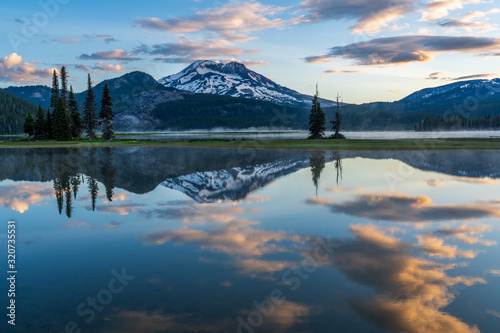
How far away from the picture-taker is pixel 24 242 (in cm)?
1209

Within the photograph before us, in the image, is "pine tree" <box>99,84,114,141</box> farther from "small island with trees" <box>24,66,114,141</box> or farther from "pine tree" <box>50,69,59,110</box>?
"pine tree" <box>50,69,59,110</box>

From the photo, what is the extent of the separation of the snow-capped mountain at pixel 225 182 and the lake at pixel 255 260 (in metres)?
0.32

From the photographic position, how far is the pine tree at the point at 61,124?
9044 centimetres

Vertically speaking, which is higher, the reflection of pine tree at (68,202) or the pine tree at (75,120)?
the pine tree at (75,120)

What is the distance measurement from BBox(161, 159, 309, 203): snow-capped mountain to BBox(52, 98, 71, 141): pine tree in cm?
7270

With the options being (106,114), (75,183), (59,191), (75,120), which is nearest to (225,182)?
(75,183)

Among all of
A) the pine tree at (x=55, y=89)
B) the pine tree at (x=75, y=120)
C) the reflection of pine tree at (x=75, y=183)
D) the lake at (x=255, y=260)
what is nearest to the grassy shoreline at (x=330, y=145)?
Answer: the pine tree at (x=75, y=120)

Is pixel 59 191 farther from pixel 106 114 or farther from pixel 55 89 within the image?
pixel 55 89

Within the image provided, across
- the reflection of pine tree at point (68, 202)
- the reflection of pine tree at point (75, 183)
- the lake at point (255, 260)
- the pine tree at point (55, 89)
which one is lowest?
the lake at point (255, 260)

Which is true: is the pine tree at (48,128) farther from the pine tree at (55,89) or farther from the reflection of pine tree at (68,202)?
the reflection of pine tree at (68,202)

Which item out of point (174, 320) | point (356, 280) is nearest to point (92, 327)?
point (174, 320)

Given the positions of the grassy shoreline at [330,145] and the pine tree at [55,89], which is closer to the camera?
the grassy shoreline at [330,145]

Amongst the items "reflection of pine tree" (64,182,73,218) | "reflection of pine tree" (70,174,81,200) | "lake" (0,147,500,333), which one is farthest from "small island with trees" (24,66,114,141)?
"lake" (0,147,500,333)

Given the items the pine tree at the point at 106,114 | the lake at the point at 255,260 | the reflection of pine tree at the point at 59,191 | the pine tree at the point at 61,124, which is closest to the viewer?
the lake at the point at 255,260
